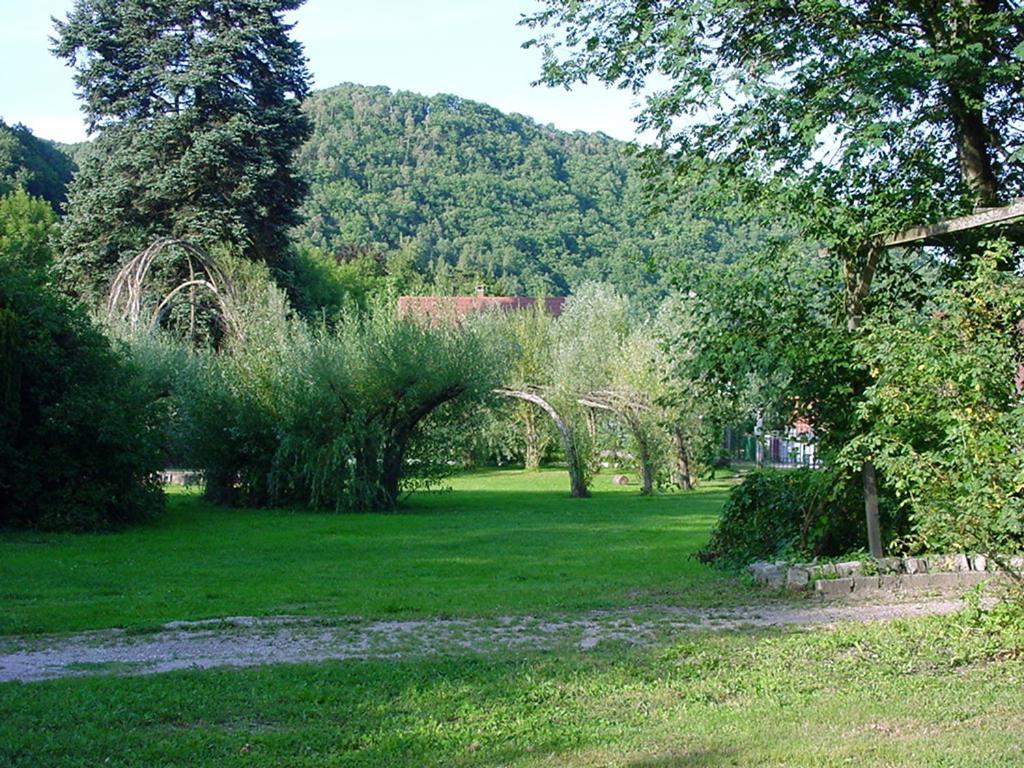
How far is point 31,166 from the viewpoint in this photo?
228 ft

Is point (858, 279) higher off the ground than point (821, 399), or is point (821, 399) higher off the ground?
point (858, 279)

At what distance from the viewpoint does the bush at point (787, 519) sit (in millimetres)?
13875

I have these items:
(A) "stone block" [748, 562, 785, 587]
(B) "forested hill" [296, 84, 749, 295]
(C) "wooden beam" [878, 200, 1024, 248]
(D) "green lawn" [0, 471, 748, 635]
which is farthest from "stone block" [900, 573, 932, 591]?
(B) "forested hill" [296, 84, 749, 295]

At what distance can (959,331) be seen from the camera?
31.1 ft

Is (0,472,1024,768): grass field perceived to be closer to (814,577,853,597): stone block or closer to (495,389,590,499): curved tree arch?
(814,577,853,597): stone block

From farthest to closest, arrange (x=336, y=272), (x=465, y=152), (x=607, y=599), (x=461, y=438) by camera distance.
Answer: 1. (x=465, y=152)
2. (x=336, y=272)
3. (x=461, y=438)
4. (x=607, y=599)

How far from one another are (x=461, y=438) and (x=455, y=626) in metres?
20.7

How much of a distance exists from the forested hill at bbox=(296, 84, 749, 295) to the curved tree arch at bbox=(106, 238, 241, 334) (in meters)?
48.9

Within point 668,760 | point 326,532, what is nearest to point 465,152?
point 326,532

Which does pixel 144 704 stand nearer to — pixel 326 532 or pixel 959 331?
pixel 959 331

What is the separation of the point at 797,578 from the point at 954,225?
418 centimetres

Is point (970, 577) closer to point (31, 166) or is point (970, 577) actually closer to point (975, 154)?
point (975, 154)

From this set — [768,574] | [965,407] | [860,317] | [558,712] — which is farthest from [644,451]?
[558,712]

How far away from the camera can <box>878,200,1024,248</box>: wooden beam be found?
11.8 metres
